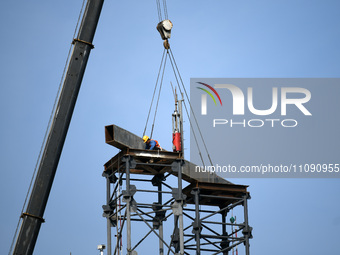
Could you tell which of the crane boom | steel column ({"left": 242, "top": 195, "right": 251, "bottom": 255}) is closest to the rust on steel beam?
the crane boom

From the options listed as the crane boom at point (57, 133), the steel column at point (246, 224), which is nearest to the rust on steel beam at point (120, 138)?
the crane boom at point (57, 133)

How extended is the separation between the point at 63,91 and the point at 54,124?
1.85 metres

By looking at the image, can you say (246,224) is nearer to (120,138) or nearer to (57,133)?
(120,138)

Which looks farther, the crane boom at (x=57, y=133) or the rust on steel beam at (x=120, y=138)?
the rust on steel beam at (x=120, y=138)

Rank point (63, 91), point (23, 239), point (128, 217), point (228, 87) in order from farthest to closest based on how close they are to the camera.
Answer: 1. point (228, 87)
2. point (128, 217)
3. point (63, 91)
4. point (23, 239)

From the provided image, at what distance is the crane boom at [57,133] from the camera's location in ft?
132

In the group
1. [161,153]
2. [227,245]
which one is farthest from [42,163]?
[227,245]

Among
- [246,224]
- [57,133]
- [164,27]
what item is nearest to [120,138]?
[164,27]

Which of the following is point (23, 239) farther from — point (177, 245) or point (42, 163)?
point (177, 245)

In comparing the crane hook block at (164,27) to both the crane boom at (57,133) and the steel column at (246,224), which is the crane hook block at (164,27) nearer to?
the crane boom at (57,133)

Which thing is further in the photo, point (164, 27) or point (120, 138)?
point (164, 27)

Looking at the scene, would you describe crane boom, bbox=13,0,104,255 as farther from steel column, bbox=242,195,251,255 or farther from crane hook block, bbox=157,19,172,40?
steel column, bbox=242,195,251,255

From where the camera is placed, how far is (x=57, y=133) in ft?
138

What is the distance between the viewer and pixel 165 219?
2168 inches
